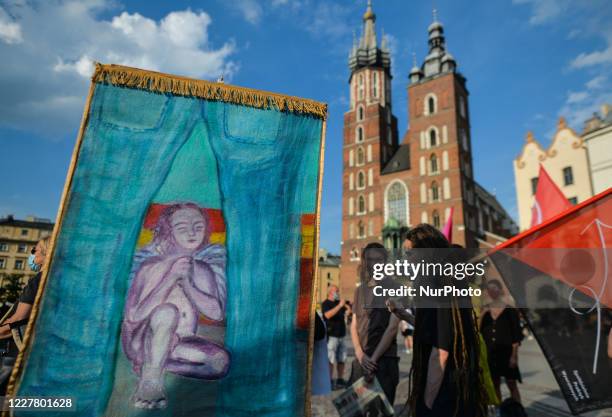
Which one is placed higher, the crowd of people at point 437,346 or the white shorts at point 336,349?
the crowd of people at point 437,346

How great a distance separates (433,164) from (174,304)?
37464 millimetres

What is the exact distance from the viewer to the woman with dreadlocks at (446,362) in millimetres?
2420

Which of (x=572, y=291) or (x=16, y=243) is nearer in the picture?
(x=572, y=291)

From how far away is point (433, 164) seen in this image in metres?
37.1

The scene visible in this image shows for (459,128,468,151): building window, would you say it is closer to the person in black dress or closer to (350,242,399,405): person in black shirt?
the person in black dress

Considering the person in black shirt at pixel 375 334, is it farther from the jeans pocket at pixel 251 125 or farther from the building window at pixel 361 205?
the building window at pixel 361 205

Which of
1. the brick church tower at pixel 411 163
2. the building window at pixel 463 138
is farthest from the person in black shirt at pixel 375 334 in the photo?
the building window at pixel 463 138

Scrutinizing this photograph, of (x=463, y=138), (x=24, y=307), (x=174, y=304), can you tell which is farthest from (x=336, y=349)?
(x=463, y=138)

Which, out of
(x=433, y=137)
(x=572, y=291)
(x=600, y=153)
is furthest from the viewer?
(x=433, y=137)

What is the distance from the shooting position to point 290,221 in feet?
10.1

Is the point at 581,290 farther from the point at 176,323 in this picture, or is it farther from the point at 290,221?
the point at 176,323

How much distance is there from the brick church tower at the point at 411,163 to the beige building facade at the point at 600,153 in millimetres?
12823
